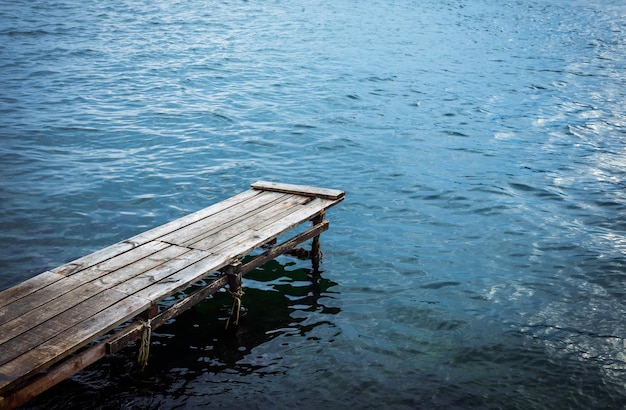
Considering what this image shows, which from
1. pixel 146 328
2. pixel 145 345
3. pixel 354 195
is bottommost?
pixel 354 195

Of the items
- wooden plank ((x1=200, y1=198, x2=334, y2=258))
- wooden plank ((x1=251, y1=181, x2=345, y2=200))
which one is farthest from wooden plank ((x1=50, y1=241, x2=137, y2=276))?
wooden plank ((x1=251, y1=181, x2=345, y2=200))

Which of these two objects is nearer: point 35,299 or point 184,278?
point 35,299

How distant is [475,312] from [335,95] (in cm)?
1270

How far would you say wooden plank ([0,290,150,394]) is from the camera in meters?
4.81

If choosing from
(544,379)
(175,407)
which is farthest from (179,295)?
(544,379)

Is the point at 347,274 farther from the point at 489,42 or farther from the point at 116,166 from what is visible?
the point at 489,42

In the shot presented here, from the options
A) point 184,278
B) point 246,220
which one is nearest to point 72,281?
point 184,278

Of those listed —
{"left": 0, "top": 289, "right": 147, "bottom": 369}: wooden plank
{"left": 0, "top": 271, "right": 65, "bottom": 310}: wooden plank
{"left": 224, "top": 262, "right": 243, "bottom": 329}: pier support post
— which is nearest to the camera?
{"left": 0, "top": 289, "right": 147, "bottom": 369}: wooden plank

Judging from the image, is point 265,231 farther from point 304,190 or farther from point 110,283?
point 110,283

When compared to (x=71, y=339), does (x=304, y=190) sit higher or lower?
higher

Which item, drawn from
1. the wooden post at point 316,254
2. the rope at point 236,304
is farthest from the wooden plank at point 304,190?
the rope at point 236,304

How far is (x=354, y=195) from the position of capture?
41.1ft

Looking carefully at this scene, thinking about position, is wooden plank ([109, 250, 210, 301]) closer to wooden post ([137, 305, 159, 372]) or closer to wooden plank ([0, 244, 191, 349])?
wooden plank ([0, 244, 191, 349])

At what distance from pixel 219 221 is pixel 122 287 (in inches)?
80.8
